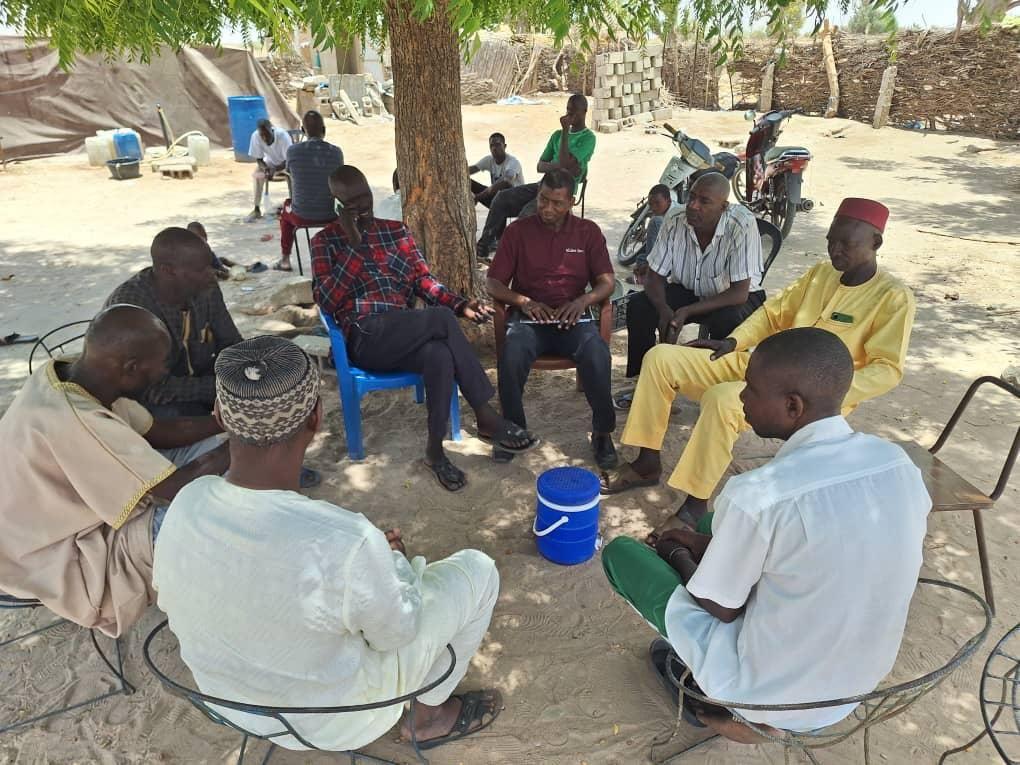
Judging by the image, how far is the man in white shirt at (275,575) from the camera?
1.47 meters

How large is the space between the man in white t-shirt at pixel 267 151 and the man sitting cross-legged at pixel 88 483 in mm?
7355

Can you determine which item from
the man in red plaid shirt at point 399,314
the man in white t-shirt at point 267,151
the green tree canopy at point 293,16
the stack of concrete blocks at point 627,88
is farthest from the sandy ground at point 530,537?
the stack of concrete blocks at point 627,88

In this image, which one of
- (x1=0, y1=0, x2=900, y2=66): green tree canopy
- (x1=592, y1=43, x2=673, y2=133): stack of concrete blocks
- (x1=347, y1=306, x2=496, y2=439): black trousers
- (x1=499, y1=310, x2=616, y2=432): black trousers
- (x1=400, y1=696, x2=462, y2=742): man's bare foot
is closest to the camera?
(x1=0, y1=0, x2=900, y2=66): green tree canopy

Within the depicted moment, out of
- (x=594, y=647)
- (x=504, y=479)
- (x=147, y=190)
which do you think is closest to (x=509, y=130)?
(x=147, y=190)

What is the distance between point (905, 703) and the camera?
1.68 metres

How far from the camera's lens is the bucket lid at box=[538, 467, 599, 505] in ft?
9.24

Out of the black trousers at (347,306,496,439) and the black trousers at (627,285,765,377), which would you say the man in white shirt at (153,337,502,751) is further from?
the black trousers at (627,285,765,377)

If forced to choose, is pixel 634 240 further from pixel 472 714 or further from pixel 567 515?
pixel 472 714

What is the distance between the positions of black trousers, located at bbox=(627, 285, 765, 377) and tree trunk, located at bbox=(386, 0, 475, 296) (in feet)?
4.43

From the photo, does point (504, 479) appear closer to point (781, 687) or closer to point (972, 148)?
point (781, 687)

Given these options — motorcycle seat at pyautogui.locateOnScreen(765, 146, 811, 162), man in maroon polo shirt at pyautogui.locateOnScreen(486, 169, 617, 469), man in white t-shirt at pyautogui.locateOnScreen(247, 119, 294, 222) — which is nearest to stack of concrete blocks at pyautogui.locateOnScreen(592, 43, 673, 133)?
motorcycle seat at pyautogui.locateOnScreen(765, 146, 811, 162)

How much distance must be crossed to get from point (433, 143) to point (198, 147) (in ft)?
36.2

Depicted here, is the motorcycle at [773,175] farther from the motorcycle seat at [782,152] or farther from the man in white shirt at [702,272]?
the man in white shirt at [702,272]

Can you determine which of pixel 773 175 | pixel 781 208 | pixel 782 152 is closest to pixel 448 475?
pixel 781 208
